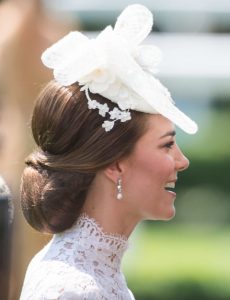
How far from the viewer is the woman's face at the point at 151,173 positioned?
2.02 metres

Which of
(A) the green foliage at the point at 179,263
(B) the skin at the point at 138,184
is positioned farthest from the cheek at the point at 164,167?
(A) the green foliage at the point at 179,263

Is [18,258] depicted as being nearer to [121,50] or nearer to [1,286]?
[1,286]

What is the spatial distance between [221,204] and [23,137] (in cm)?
219

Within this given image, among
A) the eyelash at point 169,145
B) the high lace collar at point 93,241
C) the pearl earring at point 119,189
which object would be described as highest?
the eyelash at point 169,145

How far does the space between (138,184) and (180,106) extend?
3467 millimetres

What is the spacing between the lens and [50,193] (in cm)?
200

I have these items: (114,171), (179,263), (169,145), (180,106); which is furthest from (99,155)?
(180,106)

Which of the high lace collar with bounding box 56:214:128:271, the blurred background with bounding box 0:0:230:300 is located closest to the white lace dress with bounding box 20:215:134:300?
the high lace collar with bounding box 56:214:128:271

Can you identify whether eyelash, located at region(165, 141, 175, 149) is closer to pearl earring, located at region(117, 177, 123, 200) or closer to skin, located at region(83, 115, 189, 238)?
skin, located at region(83, 115, 189, 238)

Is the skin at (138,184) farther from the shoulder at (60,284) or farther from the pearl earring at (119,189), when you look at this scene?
the shoulder at (60,284)

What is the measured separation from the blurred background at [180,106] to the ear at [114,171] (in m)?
1.40

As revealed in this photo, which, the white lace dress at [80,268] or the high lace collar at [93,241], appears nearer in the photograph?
the white lace dress at [80,268]

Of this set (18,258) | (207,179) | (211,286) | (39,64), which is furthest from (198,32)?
(18,258)

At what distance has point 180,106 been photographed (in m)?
5.46
